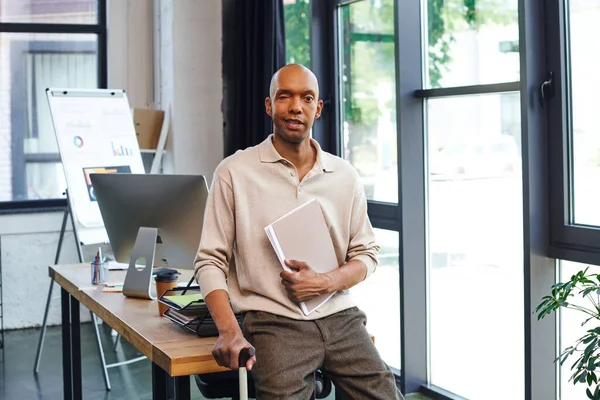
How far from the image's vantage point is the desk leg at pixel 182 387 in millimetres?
2119

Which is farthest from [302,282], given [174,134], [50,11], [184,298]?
[50,11]

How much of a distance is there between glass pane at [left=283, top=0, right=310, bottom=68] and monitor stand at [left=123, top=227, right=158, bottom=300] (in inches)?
87.7

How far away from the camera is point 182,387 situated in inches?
83.8

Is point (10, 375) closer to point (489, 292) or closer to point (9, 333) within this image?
point (9, 333)

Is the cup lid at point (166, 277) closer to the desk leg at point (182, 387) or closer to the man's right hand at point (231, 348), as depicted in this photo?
the desk leg at point (182, 387)

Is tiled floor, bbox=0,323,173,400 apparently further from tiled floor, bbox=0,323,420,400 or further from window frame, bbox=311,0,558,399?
window frame, bbox=311,0,558,399

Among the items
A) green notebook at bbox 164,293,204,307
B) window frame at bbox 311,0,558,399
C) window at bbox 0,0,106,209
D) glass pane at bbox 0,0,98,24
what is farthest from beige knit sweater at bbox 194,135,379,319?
glass pane at bbox 0,0,98,24

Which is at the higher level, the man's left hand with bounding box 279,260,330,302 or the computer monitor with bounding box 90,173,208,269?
the computer monitor with bounding box 90,173,208,269

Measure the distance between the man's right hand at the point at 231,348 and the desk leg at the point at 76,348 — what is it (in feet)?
5.03

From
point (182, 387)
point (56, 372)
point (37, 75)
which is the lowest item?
point (56, 372)

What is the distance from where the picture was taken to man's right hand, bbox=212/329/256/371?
1.94 m

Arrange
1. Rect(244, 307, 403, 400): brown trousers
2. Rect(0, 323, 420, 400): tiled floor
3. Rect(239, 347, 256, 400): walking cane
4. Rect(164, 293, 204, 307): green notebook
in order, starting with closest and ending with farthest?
Rect(239, 347, 256, 400): walking cane < Rect(244, 307, 403, 400): brown trousers < Rect(164, 293, 204, 307): green notebook < Rect(0, 323, 420, 400): tiled floor

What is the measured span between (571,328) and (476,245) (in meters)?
0.67

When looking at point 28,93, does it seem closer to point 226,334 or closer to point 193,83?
point 193,83
